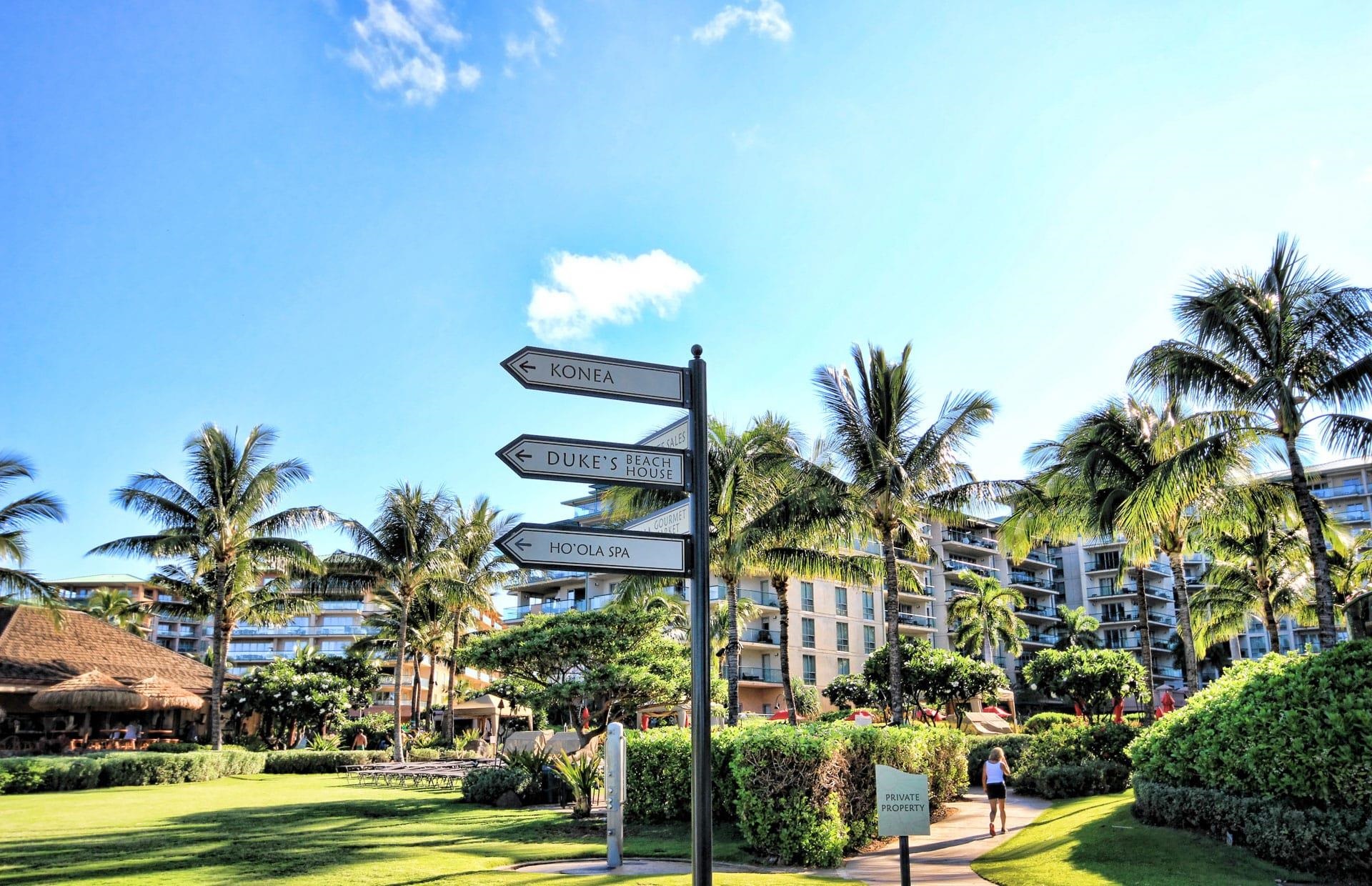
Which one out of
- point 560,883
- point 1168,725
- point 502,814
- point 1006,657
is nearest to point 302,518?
point 502,814

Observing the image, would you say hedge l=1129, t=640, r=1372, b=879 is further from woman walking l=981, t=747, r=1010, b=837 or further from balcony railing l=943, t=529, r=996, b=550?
balcony railing l=943, t=529, r=996, b=550

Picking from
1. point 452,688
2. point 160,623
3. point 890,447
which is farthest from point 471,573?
point 160,623

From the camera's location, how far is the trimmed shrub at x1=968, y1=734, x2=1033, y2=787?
2509 centimetres

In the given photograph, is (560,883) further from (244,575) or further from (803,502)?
(244,575)

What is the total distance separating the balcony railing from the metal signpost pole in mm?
69800

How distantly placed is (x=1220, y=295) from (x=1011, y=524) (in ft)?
45.4

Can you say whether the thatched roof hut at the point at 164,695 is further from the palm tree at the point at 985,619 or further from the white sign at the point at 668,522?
the palm tree at the point at 985,619

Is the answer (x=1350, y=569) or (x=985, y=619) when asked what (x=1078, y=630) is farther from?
(x=1350, y=569)

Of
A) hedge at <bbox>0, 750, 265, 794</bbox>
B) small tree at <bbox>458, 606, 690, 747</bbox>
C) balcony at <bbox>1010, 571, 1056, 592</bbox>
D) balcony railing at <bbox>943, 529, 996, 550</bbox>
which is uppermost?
balcony railing at <bbox>943, 529, 996, 550</bbox>

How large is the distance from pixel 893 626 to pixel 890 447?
454 centimetres

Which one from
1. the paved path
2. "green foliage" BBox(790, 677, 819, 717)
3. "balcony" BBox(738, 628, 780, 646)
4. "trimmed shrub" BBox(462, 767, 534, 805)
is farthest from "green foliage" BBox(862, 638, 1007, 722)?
"trimmed shrub" BBox(462, 767, 534, 805)

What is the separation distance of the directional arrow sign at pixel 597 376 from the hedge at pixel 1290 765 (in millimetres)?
8835

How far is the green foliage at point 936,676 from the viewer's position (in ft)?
122

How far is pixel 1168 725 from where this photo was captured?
14156 mm
